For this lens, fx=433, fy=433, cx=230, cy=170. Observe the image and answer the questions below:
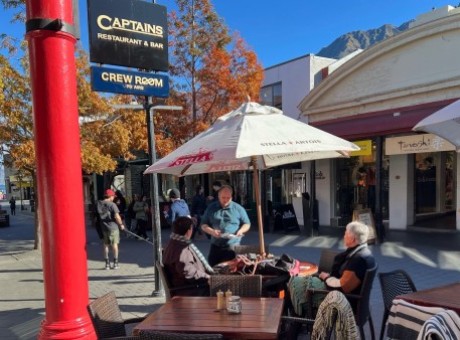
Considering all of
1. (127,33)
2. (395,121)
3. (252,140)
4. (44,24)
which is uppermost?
(127,33)

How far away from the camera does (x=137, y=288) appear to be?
282 inches

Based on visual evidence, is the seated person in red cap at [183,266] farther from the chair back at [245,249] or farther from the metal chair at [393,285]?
the metal chair at [393,285]

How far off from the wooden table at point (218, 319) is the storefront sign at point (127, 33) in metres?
3.15

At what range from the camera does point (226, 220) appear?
5.90m

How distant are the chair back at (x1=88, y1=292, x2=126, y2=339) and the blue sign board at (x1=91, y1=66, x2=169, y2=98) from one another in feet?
9.53

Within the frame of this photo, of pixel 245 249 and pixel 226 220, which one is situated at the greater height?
pixel 226 220

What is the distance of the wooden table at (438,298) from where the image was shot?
3154 millimetres

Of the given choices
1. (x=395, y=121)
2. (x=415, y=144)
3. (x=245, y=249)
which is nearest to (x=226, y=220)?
(x=245, y=249)

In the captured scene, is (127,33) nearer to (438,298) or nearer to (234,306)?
(234,306)

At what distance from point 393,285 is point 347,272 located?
48cm

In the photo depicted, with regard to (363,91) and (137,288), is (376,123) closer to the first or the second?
(363,91)

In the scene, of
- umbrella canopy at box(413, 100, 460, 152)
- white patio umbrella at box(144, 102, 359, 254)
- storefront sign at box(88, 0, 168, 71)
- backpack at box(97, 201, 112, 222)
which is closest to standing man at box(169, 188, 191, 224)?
backpack at box(97, 201, 112, 222)

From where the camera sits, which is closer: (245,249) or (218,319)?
(218,319)

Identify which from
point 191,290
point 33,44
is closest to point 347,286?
point 191,290
